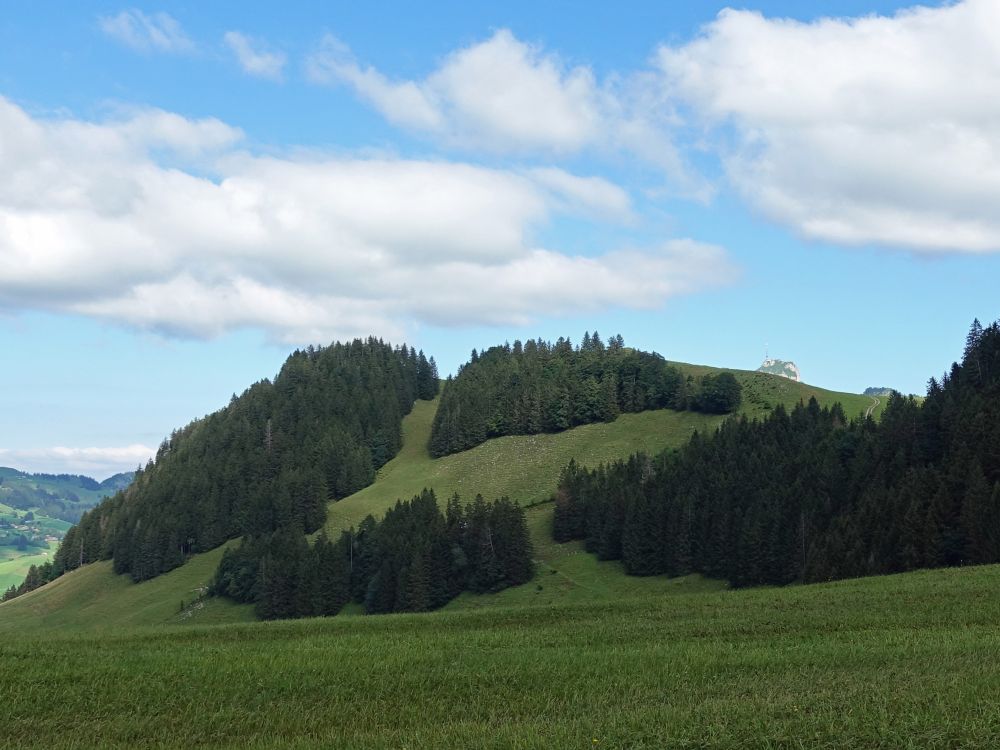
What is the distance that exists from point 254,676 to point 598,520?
111 meters

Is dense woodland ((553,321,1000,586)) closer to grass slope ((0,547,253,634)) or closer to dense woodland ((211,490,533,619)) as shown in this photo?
dense woodland ((211,490,533,619))

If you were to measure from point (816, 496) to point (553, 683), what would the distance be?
9261cm

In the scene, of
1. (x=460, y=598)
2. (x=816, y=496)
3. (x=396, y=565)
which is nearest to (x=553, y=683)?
(x=816, y=496)

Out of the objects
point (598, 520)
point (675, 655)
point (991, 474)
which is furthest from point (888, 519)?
point (675, 655)

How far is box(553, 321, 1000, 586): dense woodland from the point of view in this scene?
84438 millimetres

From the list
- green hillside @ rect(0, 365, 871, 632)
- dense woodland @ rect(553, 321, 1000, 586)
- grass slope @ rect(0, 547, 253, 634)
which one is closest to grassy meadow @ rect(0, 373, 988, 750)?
dense woodland @ rect(553, 321, 1000, 586)

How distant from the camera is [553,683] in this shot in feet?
91.2

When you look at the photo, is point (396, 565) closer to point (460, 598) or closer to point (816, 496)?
point (460, 598)

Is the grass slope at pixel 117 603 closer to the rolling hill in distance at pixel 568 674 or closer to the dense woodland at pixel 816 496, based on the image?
the dense woodland at pixel 816 496

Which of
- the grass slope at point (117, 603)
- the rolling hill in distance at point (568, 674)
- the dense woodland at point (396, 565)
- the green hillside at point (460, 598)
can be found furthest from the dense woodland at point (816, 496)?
the grass slope at point (117, 603)

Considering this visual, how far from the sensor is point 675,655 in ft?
103

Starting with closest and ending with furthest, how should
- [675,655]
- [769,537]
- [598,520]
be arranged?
[675,655] → [769,537] → [598,520]

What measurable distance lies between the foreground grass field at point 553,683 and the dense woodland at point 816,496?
43.9 meters

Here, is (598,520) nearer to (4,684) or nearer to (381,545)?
(381,545)
